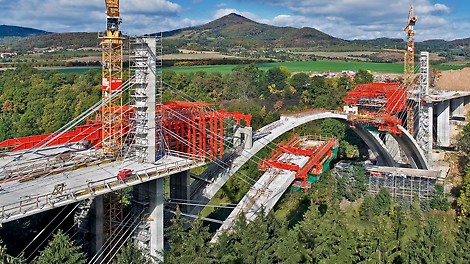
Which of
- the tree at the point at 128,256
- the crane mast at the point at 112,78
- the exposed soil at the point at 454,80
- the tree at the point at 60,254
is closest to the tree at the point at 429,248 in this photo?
the tree at the point at 128,256

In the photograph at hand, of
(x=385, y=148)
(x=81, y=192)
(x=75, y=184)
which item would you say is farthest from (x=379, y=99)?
(x=81, y=192)

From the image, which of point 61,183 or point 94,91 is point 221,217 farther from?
point 94,91

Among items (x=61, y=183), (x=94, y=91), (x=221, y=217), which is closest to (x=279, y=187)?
(x=221, y=217)

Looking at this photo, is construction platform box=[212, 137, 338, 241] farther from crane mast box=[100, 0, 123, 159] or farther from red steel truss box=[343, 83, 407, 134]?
crane mast box=[100, 0, 123, 159]

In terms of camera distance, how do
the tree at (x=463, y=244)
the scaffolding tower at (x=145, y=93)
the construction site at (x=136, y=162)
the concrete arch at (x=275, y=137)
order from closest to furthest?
the construction site at (x=136, y=162)
the tree at (x=463, y=244)
the scaffolding tower at (x=145, y=93)
the concrete arch at (x=275, y=137)

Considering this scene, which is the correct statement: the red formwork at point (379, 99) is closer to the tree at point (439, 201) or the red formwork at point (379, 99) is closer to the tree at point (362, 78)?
the tree at point (439, 201)

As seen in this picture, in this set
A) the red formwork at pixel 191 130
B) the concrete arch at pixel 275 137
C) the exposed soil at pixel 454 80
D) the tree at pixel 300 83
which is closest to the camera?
the red formwork at pixel 191 130
